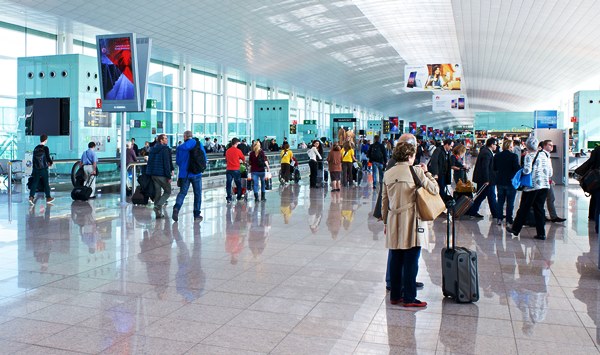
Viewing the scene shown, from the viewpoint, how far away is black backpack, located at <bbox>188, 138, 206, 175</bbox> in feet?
36.7

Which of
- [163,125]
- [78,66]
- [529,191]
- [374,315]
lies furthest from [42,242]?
[163,125]

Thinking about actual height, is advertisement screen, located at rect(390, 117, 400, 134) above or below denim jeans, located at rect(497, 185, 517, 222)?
above

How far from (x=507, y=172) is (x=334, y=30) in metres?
24.4

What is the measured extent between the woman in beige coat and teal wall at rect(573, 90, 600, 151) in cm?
3740

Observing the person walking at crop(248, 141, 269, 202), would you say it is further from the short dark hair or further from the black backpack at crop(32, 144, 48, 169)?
the short dark hair

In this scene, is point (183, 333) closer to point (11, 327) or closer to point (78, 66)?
point (11, 327)

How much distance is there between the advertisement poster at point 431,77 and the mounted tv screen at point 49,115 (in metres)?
15.1

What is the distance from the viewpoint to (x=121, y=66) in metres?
13.7

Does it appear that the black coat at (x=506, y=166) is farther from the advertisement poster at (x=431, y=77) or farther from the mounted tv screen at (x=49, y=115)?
the advertisement poster at (x=431, y=77)

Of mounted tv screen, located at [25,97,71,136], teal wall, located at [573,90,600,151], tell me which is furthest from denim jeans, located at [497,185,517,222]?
teal wall, located at [573,90,600,151]

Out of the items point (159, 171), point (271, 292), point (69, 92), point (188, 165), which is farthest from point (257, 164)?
point (271, 292)

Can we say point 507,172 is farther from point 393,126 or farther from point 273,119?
point 393,126

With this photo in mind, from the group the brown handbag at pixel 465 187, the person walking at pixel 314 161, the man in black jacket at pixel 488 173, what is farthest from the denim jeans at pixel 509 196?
the person walking at pixel 314 161

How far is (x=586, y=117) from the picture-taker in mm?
39281
